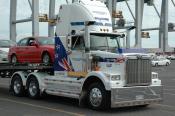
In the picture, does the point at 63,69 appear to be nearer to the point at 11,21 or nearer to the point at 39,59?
the point at 39,59

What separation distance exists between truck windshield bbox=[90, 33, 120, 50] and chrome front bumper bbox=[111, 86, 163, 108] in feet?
5.88

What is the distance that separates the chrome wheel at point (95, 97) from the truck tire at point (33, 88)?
11.6 feet

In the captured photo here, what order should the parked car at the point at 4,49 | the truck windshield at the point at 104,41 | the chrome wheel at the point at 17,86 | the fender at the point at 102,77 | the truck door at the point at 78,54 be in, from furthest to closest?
the parked car at the point at 4,49 < the chrome wheel at the point at 17,86 < the truck door at the point at 78,54 < the truck windshield at the point at 104,41 < the fender at the point at 102,77

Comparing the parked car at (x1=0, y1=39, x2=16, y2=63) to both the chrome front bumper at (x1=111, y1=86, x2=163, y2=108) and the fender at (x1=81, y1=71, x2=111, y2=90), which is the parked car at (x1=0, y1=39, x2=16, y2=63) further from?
the chrome front bumper at (x1=111, y1=86, x2=163, y2=108)

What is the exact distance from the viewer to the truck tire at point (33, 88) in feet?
56.6

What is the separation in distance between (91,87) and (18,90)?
5096mm

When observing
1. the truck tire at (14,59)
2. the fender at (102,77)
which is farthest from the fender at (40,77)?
the fender at (102,77)

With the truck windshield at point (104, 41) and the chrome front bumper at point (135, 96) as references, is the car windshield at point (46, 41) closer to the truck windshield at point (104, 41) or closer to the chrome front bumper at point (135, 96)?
the truck windshield at point (104, 41)

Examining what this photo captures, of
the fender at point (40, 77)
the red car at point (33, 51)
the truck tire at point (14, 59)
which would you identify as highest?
the red car at point (33, 51)

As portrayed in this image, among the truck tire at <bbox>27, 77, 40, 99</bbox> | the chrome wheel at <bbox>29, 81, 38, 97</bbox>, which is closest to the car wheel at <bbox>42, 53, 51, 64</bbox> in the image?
the truck tire at <bbox>27, 77, 40, 99</bbox>

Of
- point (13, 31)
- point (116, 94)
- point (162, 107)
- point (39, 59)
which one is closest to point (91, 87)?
point (116, 94)

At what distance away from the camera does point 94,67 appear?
571 inches

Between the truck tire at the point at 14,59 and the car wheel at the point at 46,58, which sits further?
the truck tire at the point at 14,59

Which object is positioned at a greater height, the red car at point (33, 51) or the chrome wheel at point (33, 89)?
the red car at point (33, 51)
